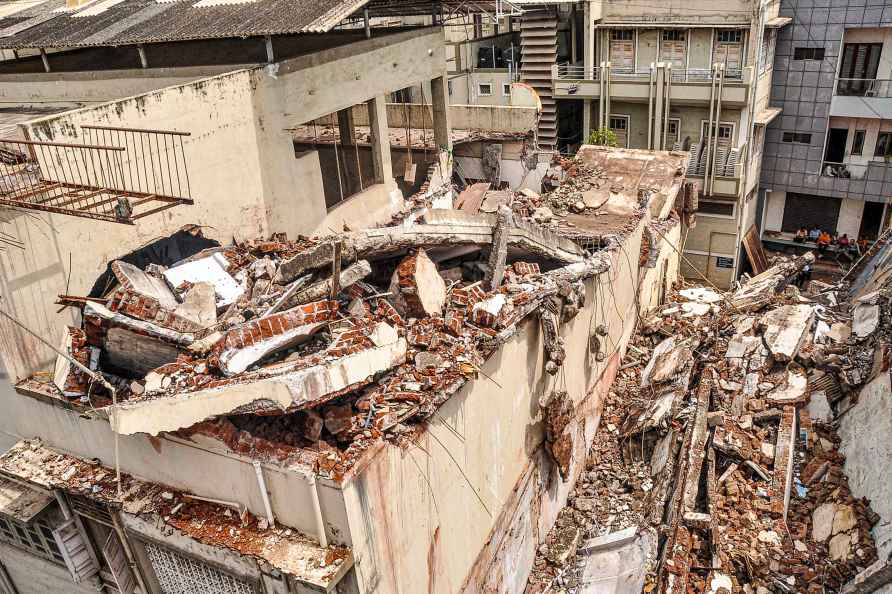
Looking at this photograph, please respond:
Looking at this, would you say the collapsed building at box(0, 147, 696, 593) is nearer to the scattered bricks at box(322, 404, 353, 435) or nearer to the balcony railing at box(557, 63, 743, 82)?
the scattered bricks at box(322, 404, 353, 435)

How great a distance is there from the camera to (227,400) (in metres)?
6.17

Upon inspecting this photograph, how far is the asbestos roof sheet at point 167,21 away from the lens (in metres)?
10.3

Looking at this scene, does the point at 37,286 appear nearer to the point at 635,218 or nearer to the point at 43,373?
the point at 43,373

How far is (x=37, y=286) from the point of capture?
7824 millimetres

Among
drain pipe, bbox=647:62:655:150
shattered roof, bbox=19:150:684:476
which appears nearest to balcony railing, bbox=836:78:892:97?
drain pipe, bbox=647:62:655:150

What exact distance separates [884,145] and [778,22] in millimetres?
5982

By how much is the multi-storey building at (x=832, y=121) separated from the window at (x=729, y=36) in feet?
9.25

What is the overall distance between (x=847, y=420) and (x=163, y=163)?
11.6 meters

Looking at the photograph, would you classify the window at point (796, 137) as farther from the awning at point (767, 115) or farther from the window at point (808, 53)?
the window at point (808, 53)

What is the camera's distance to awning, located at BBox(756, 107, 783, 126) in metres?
21.8

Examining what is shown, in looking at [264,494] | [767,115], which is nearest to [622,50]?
[767,115]

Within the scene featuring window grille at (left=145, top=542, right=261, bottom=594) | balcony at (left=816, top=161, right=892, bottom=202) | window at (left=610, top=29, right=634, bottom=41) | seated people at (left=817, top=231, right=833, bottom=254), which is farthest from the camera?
seated people at (left=817, top=231, right=833, bottom=254)

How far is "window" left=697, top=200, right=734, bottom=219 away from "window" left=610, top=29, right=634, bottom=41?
6.22 m

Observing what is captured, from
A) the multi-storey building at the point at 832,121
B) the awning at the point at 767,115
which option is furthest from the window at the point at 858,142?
the awning at the point at 767,115
